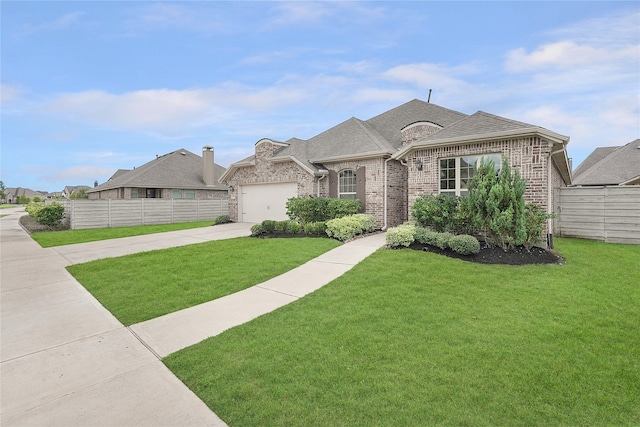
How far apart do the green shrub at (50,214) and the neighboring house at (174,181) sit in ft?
18.5

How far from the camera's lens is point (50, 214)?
1706 cm

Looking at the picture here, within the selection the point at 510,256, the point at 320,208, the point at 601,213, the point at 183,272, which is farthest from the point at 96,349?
the point at 601,213

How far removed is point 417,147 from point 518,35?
5.16 meters

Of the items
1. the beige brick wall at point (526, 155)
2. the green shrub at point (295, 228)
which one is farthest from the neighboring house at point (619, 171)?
the green shrub at point (295, 228)

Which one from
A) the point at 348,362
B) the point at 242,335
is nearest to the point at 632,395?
the point at 348,362

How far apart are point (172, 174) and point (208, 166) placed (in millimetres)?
2879

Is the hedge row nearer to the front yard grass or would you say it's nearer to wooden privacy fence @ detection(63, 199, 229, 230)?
the front yard grass

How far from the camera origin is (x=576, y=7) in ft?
29.3

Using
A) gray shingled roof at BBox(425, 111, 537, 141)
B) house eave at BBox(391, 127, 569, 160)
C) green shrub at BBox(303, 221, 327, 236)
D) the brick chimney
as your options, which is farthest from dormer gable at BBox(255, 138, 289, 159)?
the brick chimney

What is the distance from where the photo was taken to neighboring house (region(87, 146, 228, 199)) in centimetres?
2322

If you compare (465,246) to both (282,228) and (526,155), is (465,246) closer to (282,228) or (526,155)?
(526,155)

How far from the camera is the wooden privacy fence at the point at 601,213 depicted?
379 inches

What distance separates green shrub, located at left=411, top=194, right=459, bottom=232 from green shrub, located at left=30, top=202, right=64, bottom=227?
63.5ft

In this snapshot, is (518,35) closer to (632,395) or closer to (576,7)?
(576,7)
